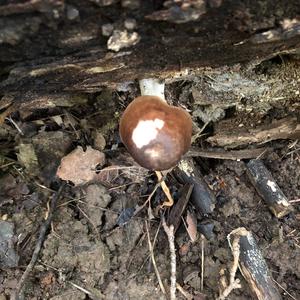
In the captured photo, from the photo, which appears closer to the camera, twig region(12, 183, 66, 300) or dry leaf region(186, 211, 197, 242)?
twig region(12, 183, 66, 300)

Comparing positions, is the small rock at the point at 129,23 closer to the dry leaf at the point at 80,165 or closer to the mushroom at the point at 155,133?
the mushroom at the point at 155,133

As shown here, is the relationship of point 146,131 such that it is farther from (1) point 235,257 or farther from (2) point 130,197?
(1) point 235,257

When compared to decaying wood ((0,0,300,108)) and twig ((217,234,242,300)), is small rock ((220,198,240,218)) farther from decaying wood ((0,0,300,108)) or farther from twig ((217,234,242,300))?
decaying wood ((0,0,300,108))

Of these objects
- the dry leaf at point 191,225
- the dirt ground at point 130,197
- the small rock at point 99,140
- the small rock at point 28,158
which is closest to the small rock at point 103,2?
the dirt ground at point 130,197

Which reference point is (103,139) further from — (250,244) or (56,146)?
(250,244)

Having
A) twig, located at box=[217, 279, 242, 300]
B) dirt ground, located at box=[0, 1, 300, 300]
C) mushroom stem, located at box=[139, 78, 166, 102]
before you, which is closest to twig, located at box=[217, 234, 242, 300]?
twig, located at box=[217, 279, 242, 300]

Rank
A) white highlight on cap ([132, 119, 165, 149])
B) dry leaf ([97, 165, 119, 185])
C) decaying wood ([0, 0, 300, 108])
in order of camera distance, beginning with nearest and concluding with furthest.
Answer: decaying wood ([0, 0, 300, 108]) < white highlight on cap ([132, 119, 165, 149]) < dry leaf ([97, 165, 119, 185])
